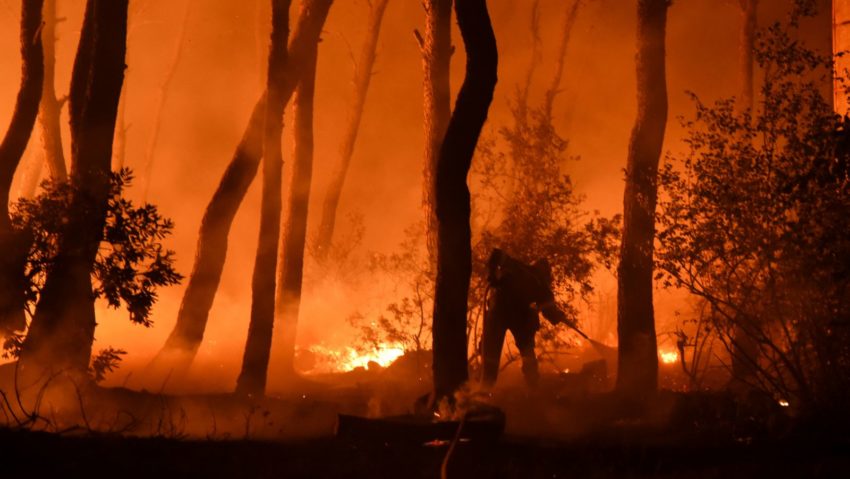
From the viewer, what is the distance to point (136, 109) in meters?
43.2

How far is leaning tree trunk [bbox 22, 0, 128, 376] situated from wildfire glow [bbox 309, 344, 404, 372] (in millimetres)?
7355

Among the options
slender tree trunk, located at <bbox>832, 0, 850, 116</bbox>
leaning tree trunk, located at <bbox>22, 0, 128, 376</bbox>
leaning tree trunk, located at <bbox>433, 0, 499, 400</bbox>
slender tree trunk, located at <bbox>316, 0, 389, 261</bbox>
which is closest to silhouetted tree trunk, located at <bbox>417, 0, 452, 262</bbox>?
leaning tree trunk, located at <bbox>433, 0, 499, 400</bbox>

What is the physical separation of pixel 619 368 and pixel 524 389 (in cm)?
150

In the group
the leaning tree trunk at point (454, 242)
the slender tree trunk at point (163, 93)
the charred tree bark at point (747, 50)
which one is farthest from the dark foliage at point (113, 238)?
the slender tree trunk at point (163, 93)

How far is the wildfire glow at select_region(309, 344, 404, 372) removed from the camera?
665 inches

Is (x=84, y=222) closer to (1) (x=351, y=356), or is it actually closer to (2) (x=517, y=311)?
(2) (x=517, y=311)

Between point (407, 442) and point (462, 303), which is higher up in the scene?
point (462, 303)

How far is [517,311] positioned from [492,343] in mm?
673

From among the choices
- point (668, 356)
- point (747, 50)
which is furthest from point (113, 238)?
point (747, 50)

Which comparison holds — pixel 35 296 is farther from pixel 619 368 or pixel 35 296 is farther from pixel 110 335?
pixel 110 335

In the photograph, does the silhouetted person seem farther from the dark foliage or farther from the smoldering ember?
the dark foliage

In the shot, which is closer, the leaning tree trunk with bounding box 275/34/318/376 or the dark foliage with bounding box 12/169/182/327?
the dark foliage with bounding box 12/169/182/327

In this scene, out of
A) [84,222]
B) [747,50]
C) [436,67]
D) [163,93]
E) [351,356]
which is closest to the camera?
[84,222]

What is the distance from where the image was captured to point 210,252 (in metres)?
14.0
